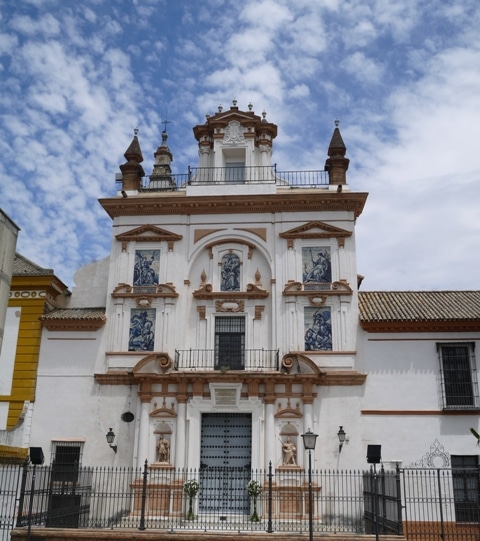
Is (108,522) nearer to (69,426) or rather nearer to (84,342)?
(69,426)

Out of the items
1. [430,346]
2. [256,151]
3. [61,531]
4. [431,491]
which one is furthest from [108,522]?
[256,151]

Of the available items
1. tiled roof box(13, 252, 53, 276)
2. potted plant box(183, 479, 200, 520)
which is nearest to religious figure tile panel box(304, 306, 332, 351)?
potted plant box(183, 479, 200, 520)

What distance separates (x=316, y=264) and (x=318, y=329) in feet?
7.74

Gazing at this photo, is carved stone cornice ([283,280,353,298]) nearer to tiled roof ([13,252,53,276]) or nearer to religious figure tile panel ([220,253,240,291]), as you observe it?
religious figure tile panel ([220,253,240,291])

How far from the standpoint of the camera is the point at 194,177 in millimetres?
24594

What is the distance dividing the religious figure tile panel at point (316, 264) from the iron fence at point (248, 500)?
653cm

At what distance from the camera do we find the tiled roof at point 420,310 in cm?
2158

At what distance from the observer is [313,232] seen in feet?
75.3

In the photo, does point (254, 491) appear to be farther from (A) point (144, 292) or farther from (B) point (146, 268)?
(B) point (146, 268)

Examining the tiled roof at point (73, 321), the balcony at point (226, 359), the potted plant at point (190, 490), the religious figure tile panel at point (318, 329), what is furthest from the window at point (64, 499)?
the religious figure tile panel at point (318, 329)

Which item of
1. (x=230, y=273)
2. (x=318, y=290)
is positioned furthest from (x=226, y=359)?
(x=318, y=290)

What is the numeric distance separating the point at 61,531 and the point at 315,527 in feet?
24.2

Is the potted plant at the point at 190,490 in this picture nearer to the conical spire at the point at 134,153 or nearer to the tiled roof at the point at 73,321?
the tiled roof at the point at 73,321

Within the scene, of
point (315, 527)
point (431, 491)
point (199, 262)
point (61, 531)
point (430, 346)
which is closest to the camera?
point (61, 531)
